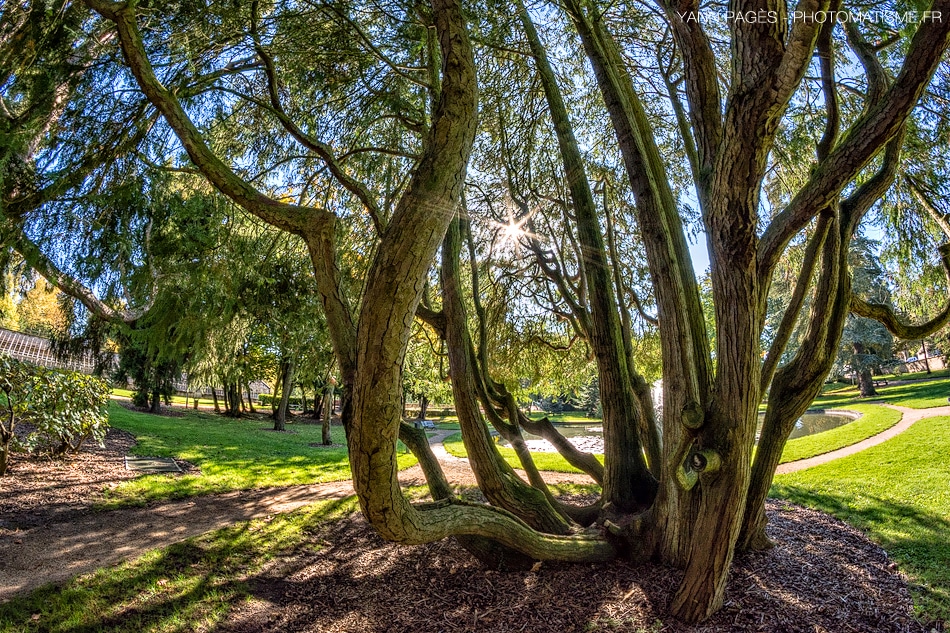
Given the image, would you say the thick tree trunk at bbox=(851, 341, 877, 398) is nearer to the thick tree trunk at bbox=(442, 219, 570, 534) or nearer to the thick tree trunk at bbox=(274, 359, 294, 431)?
the thick tree trunk at bbox=(274, 359, 294, 431)

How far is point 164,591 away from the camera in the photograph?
3.74 meters

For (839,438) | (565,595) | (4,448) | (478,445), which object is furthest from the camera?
(839,438)

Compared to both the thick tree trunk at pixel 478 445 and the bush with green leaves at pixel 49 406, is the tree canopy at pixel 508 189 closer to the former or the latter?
the thick tree trunk at pixel 478 445

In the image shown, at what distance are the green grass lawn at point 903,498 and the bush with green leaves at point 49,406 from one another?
29.4 ft

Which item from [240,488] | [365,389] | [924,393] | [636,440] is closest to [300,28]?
[365,389]

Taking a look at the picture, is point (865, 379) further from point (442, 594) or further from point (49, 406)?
point (49, 406)

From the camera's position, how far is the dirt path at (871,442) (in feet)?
31.0

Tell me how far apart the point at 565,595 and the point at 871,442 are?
11334 mm

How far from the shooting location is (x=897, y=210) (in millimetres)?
4273

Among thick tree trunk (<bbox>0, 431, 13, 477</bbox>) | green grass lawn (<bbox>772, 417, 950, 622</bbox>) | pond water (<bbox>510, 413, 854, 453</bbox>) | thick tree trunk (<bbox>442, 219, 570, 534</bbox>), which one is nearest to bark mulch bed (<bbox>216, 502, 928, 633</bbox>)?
green grass lawn (<bbox>772, 417, 950, 622</bbox>)

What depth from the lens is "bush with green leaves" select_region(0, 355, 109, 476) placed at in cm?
599

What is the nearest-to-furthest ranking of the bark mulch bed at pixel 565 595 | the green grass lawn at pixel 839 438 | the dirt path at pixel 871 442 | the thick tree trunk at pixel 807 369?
the bark mulch bed at pixel 565 595
the thick tree trunk at pixel 807 369
the dirt path at pixel 871 442
the green grass lawn at pixel 839 438

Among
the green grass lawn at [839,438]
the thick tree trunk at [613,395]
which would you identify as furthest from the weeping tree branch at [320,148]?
the green grass lawn at [839,438]

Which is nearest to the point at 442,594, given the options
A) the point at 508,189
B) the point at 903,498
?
the point at 508,189
